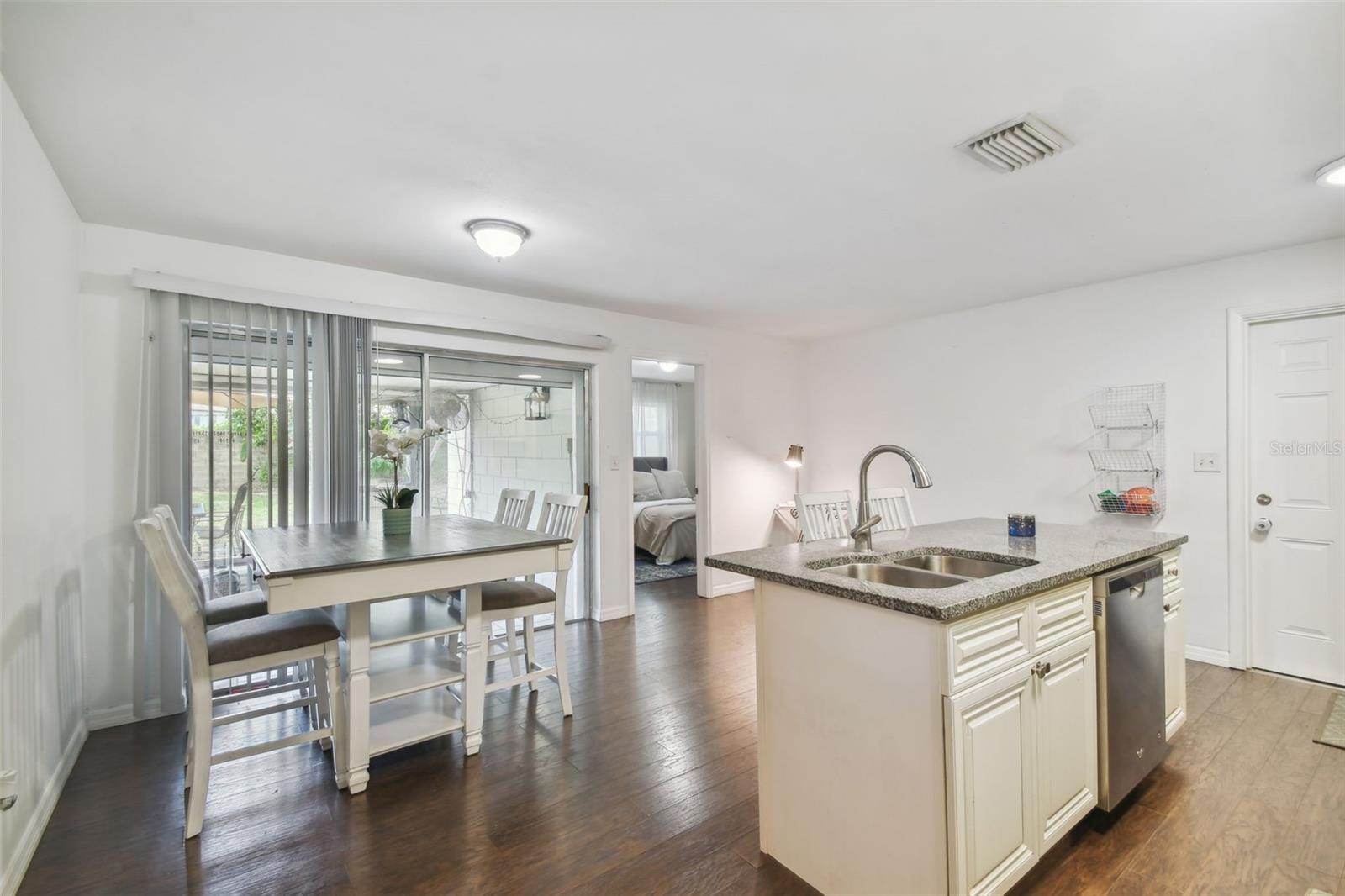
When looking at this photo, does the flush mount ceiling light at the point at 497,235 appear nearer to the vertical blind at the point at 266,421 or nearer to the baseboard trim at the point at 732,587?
the vertical blind at the point at 266,421

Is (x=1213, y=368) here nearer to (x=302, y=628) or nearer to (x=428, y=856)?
(x=428, y=856)

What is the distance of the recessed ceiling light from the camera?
2205 mm

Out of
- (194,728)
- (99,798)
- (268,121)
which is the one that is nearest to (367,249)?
(268,121)

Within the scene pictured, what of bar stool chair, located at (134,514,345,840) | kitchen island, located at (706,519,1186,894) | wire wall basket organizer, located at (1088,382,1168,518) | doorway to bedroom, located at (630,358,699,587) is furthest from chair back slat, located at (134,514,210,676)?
wire wall basket organizer, located at (1088,382,1168,518)

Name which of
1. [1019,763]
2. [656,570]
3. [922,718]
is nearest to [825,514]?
[1019,763]

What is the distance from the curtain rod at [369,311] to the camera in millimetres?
2754

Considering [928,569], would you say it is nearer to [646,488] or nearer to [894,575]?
[894,575]

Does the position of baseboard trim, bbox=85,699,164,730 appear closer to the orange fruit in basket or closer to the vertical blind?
the vertical blind

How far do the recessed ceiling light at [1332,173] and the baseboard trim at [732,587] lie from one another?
3.96 m

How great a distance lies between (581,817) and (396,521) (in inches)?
56.4

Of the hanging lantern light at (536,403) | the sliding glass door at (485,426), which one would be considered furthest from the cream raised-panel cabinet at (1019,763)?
the hanging lantern light at (536,403)

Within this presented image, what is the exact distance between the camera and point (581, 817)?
199cm

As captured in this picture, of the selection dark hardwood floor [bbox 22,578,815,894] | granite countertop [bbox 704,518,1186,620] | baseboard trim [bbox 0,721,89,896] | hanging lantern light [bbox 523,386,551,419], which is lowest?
dark hardwood floor [bbox 22,578,815,894]

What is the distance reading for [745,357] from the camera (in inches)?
208
